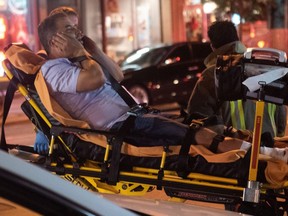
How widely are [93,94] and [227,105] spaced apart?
1116mm

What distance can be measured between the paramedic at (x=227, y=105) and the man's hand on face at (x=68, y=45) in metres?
1.00

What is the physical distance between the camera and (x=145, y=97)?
47.3ft

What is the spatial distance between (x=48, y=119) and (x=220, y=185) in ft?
4.61

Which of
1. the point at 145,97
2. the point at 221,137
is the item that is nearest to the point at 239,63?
the point at 221,137

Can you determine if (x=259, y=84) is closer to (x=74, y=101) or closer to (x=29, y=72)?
(x=74, y=101)

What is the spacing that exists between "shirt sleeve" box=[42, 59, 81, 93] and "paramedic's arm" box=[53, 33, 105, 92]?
4cm

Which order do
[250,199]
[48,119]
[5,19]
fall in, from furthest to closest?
[5,19] → [48,119] → [250,199]

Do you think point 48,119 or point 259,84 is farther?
point 48,119

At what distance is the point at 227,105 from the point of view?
504cm

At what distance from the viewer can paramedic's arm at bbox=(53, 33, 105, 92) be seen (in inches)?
175

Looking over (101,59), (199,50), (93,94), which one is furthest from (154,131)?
(199,50)

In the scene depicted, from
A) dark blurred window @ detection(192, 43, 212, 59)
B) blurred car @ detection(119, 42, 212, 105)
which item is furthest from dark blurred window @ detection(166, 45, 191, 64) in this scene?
dark blurred window @ detection(192, 43, 212, 59)

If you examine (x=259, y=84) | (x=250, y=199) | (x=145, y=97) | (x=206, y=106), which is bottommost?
(x=145, y=97)

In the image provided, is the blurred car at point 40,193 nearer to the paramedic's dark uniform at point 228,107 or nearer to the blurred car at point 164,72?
the paramedic's dark uniform at point 228,107
